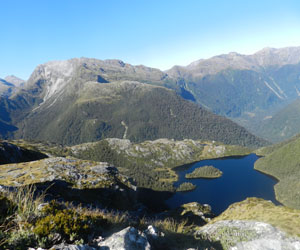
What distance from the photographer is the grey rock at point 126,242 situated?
29.7 ft

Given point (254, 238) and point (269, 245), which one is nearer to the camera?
point (269, 245)

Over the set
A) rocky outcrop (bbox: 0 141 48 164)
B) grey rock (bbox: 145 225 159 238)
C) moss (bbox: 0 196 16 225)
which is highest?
moss (bbox: 0 196 16 225)

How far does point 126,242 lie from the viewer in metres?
9.38

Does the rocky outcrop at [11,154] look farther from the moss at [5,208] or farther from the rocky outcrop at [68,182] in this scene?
the moss at [5,208]

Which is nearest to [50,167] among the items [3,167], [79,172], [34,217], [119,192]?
[79,172]

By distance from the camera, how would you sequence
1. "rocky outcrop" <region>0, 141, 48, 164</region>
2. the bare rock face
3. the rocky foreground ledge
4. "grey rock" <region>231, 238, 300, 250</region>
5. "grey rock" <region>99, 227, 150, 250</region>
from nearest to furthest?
"grey rock" <region>99, 227, 150, 250</region>
the rocky foreground ledge
"grey rock" <region>231, 238, 300, 250</region>
the bare rock face
"rocky outcrop" <region>0, 141, 48, 164</region>

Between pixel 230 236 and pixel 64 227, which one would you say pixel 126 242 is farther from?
pixel 230 236

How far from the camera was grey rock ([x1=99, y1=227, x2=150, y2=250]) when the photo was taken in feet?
29.7

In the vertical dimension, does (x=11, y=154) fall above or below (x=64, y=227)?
below

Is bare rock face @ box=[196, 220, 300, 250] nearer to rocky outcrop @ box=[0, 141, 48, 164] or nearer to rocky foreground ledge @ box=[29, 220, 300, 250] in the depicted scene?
rocky foreground ledge @ box=[29, 220, 300, 250]

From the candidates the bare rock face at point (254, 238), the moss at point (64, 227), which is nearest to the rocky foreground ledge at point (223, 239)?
the bare rock face at point (254, 238)

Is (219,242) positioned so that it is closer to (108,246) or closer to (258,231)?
(258,231)

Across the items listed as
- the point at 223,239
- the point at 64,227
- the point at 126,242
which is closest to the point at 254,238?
the point at 223,239

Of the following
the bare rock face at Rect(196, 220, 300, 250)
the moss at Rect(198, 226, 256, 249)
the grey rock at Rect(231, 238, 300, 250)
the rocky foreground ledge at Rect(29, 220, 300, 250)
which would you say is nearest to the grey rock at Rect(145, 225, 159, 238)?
the rocky foreground ledge at Rect(29, 220, 300, 250)
